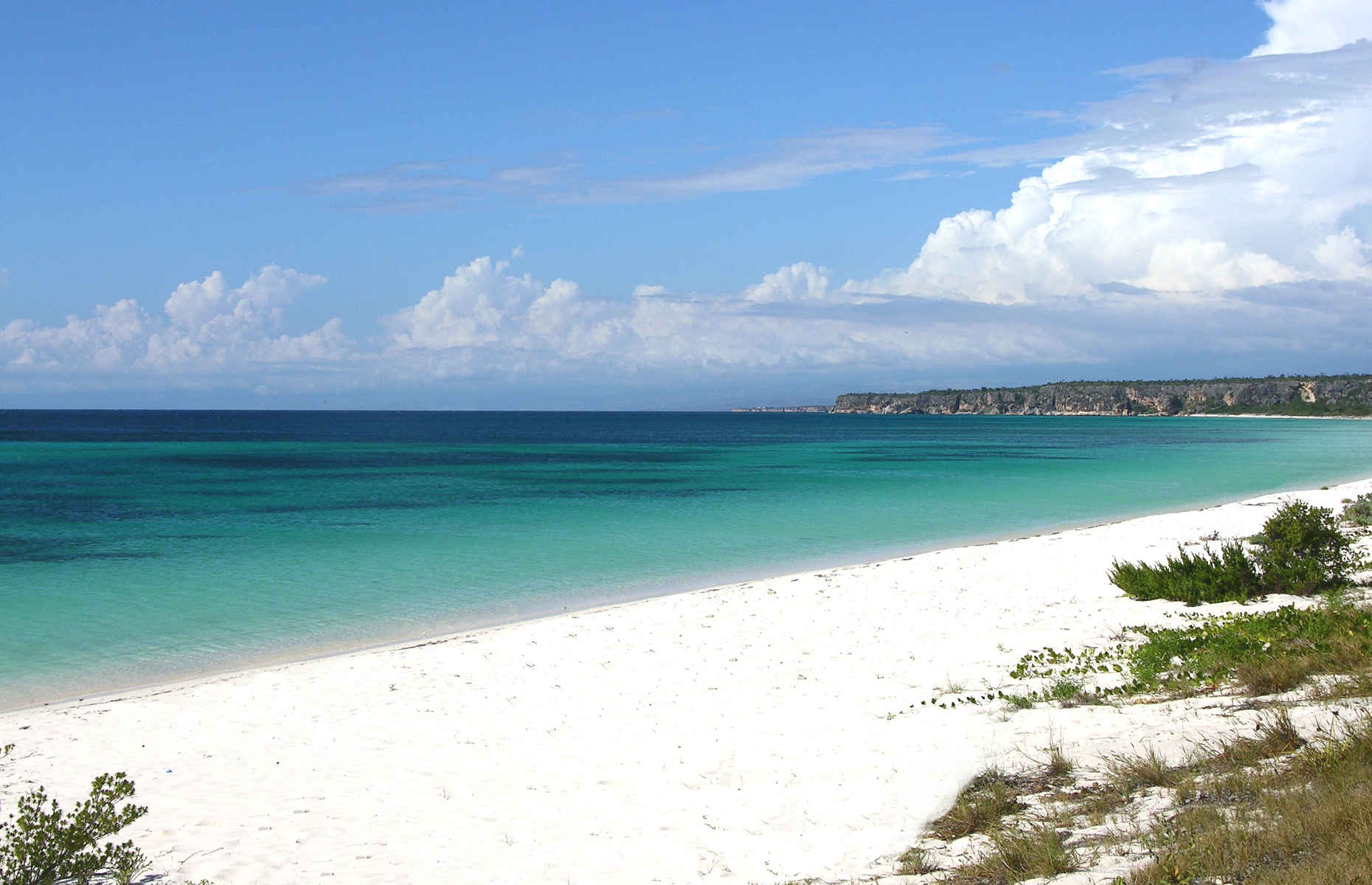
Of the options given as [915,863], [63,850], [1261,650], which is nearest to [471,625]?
[63,850]

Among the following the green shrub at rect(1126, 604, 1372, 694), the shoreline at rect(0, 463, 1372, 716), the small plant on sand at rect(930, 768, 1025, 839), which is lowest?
the shoreline at rect(0, 463, 1372, 716)

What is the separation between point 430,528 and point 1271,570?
21885mm

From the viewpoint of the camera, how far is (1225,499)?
33406mm

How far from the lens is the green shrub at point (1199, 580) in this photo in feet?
41.7

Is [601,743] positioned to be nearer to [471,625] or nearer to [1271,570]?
[471,625]

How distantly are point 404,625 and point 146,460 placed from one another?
179 ft

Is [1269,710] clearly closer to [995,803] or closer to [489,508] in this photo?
[995,803]

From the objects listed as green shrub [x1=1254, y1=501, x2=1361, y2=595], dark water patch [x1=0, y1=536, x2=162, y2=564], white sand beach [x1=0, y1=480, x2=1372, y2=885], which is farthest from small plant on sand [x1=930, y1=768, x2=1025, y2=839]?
dark water patch [x1=0, y1=536, x2=162, y2=564]

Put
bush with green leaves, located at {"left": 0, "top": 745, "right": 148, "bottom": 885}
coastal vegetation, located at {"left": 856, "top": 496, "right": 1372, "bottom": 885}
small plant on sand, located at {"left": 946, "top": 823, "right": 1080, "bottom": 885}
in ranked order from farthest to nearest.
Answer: bush with green leaves, located at {"left": 0, "top": 745, "right": 148, "bottom": 885} → small plant on sand, located at {"left": 946, "top": 823, "right": 1080, "bottom": 885} → coastal vegetation, located at {"left": 856, "top": 496, "right": 1372, "bottom": 885}

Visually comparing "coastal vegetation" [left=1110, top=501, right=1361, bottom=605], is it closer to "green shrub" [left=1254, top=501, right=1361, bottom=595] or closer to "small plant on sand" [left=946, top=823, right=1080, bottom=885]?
"green shrub" [left=1254, top=501, right=1361, bottom=595]

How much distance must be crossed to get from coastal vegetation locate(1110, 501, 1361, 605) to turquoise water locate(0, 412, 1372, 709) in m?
9.06

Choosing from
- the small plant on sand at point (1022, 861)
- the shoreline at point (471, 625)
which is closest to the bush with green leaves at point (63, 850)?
the small plant on sand at point (1022, 861)

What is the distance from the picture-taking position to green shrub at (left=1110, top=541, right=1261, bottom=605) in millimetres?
12695

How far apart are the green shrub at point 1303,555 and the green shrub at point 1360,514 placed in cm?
705
